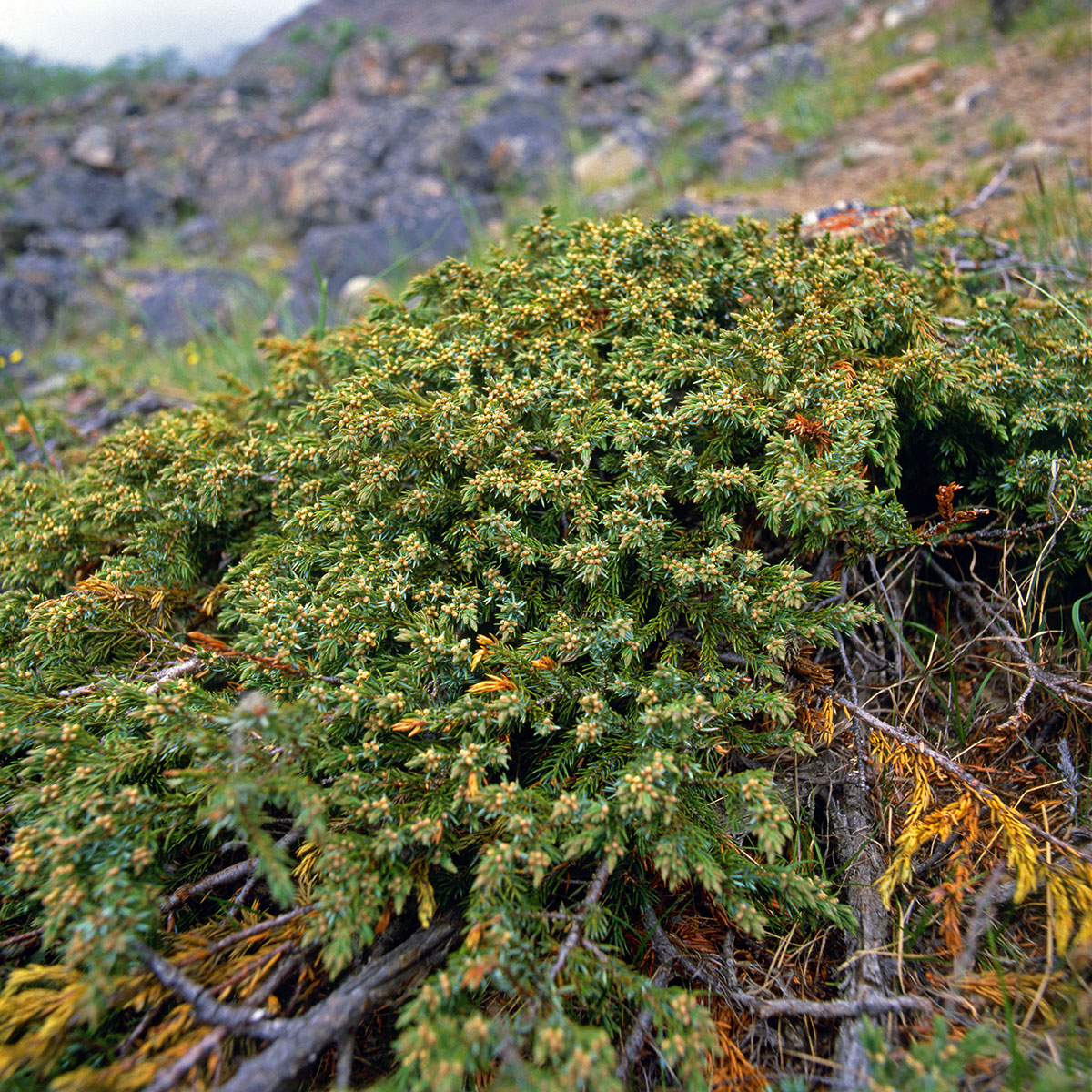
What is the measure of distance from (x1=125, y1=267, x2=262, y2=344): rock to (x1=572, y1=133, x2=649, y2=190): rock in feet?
13.3

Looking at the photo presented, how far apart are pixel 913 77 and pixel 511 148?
4.91 meters

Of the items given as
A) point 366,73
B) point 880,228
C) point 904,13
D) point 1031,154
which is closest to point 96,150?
point 366,73

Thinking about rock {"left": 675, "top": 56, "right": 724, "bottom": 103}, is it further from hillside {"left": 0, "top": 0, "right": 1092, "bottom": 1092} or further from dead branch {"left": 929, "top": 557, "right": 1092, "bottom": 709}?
dead branch {"left": 929, "top": 557, "right": 1092, "bottom": 709}

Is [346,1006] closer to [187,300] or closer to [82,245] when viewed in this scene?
[187,300]

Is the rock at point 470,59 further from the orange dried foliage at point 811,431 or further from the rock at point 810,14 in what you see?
the orange dried foliage at point 811,431

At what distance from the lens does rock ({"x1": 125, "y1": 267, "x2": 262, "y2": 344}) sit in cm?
729

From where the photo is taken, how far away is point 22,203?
11258 millimetres

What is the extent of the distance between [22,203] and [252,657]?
44.6 feet

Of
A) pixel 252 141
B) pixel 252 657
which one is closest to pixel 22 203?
pixel 252 141

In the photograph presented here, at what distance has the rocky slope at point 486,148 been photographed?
6.32 metres

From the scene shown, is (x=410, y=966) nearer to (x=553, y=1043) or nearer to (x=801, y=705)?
(x=553, y=1043)

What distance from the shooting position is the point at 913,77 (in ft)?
26.6

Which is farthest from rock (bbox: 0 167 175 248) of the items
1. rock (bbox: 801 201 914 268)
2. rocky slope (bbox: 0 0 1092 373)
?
rock (bbox: 801 201 914 268)

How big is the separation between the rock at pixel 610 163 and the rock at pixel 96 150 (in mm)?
9424
